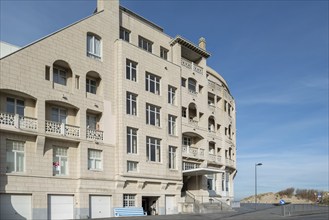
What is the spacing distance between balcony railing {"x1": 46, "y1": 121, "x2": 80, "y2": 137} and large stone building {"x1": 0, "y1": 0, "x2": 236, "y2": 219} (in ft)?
0.28

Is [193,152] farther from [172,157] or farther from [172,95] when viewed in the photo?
[172,95]

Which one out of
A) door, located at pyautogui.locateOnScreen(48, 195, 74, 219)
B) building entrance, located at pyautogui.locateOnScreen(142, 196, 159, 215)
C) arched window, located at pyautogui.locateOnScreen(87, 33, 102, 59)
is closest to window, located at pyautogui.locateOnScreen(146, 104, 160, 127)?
arched window, located at pyautogui.locateOnScreen(87, 33, 102, 59)

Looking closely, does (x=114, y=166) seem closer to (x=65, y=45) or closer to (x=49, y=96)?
(x=49, y=96)

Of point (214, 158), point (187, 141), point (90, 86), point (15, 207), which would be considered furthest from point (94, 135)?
point (214, 158)

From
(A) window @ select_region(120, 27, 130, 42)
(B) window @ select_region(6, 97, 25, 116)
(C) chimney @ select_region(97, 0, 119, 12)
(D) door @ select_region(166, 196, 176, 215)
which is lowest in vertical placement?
(D) door @ select_region(166, 196, 176, 215)

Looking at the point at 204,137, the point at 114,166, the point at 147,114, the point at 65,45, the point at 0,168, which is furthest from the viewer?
the point at 204,137

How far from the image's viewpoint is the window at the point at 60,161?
1147 inches

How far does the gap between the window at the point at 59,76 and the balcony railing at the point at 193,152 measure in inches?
A: 661

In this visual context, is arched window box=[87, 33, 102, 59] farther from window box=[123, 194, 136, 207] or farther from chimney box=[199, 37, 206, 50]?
chimney box=[199, 37, 206, 50]

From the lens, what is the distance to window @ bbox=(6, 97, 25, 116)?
27.0 m

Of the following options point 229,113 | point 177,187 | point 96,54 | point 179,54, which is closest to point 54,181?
point 96,54

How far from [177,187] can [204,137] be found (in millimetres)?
8787

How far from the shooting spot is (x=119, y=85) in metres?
34.2

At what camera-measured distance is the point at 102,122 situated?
32.8 m
